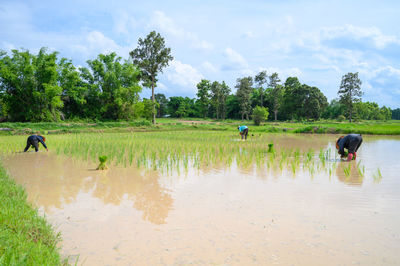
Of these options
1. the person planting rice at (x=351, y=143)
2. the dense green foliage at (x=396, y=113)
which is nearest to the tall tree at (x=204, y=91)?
the person planting rice at (x=351, y=143)

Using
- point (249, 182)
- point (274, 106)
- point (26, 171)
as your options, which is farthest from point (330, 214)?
point (274, 106)

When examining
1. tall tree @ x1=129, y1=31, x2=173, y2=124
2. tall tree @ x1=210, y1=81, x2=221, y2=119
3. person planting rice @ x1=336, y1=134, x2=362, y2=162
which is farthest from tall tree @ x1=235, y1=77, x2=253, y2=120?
person planting rice @ x1=336, y1=134, x2=362, y2=162

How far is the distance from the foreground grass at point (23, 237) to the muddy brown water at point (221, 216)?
239mm

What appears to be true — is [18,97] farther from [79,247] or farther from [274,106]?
[274,106]

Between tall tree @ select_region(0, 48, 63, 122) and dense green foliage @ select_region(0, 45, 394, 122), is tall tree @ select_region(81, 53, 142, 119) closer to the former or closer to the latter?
dense green foliage @ select_region(0, 45, 394, 122)

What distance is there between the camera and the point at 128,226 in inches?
134

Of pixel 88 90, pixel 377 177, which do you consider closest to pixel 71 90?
pixel 88 90

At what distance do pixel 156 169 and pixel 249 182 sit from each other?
237 cm

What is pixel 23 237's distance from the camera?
2.65 metres

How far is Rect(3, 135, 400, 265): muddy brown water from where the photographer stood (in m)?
2.72

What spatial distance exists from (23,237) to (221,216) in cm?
224

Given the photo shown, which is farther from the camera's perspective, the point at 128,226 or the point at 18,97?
the point at 18,97

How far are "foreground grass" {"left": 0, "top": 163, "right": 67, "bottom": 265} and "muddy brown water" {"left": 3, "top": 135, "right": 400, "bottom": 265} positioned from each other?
0.79ft

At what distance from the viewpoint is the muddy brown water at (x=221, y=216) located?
2721 mm
